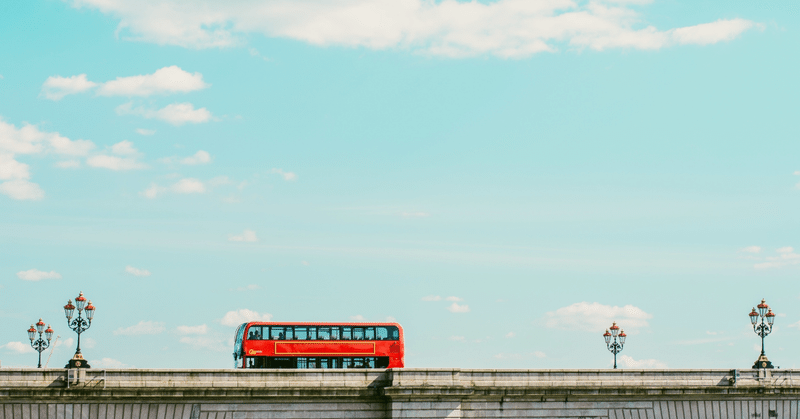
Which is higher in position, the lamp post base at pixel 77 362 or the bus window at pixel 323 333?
the bus window at pixel 323 333

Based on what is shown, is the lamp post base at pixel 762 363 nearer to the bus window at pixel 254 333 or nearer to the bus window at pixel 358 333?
the bus window at pixel 358 333

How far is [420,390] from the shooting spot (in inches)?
1337

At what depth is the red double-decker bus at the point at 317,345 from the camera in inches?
1599

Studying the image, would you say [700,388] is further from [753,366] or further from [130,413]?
[130,413]

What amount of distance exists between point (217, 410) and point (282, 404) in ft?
7.83

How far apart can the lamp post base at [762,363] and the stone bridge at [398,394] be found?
239 cm

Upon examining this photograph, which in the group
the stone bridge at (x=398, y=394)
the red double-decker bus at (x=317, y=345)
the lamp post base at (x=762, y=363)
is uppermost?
the red double-decker bus at (x=317, y=345)

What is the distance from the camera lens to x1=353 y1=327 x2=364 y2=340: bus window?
41.5m

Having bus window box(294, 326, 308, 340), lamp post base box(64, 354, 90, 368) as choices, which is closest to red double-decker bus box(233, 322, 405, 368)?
bus window box(294, 326, 308, 340)

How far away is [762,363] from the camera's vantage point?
132 feet

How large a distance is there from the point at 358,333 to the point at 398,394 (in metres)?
8.12

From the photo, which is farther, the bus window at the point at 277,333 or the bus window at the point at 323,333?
the bus window at the point at 323,333

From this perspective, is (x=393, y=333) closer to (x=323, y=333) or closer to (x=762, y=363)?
(x=323, y=333)

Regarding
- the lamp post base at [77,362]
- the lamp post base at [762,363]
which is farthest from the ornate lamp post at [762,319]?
the lamp post base at [77,362]
